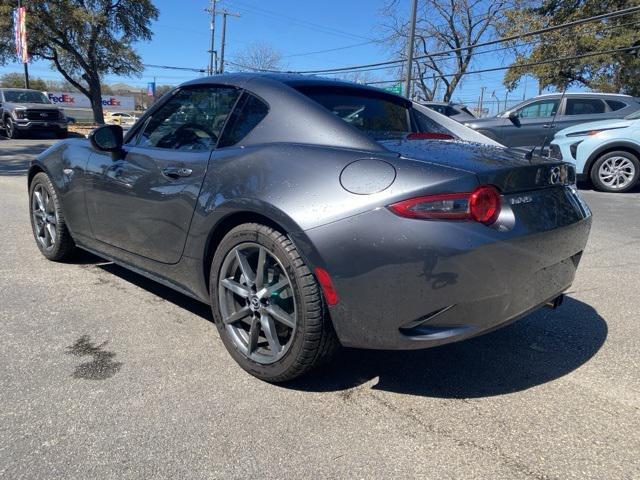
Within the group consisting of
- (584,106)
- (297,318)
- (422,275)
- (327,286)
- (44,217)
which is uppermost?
(584,106)

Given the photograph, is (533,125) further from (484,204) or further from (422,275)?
(422,275)

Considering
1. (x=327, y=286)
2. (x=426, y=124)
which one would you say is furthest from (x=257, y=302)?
(x=426, y=124)

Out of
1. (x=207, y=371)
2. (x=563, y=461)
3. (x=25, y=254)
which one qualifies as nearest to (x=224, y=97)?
(x=207, y=371)

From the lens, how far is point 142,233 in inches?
131

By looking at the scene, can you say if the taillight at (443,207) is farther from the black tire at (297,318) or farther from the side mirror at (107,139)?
the side mirror at (107,139)

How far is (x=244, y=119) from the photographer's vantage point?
2.94 metres

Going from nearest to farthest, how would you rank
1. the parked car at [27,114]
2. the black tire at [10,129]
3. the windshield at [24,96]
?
1. the parked car at [27,114]
2. the black tire at [10,129]
3. the windshield at [24,96]

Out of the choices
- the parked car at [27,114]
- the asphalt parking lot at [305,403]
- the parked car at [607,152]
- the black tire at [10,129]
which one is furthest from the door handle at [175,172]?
the black tire at [10,129]

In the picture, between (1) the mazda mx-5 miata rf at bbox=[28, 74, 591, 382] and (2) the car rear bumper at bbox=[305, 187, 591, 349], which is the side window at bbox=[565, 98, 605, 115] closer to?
(1) the mazda mx-5 miata rf at bbox=[28, 74, 591, 382]

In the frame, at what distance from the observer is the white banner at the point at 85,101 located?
7069cm

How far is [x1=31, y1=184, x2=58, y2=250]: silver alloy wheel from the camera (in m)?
4.47

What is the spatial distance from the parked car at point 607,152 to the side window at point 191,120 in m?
7.72

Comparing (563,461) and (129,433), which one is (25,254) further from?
(563,461)

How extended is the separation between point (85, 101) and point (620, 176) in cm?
7923
